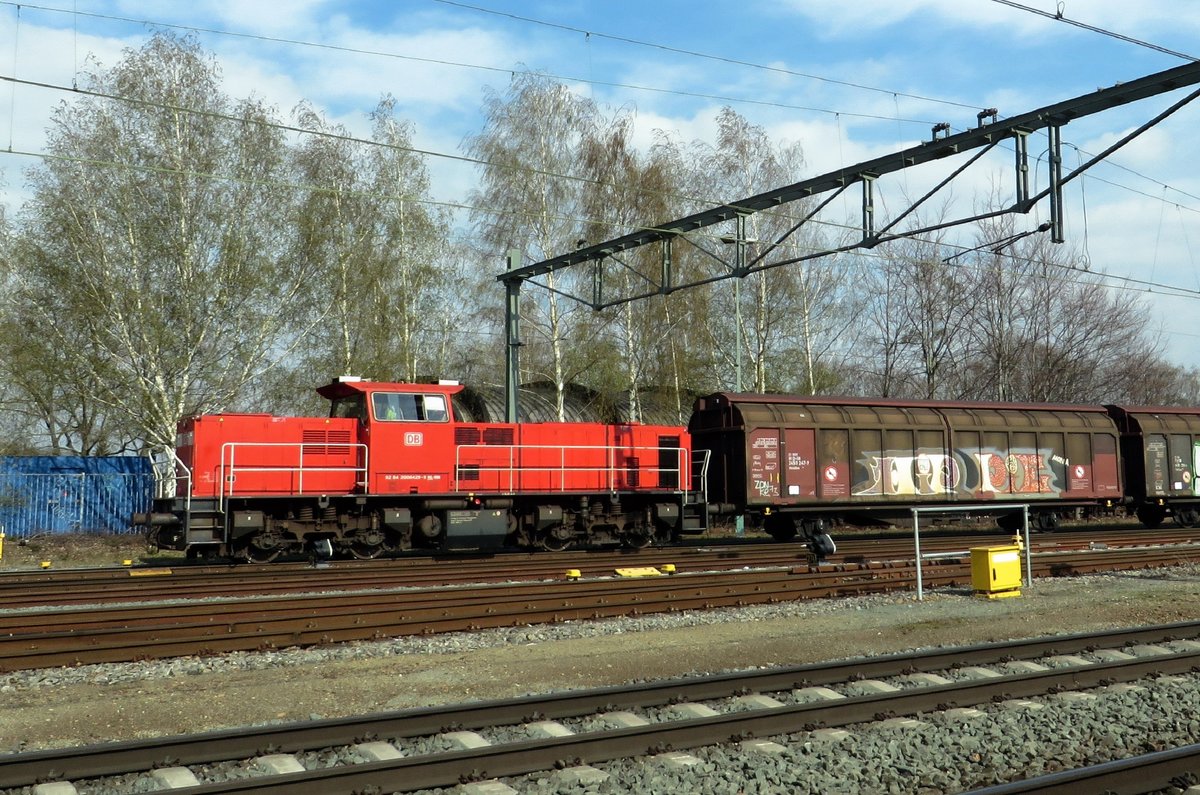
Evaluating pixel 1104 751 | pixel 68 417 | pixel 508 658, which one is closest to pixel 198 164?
pixel 68 417

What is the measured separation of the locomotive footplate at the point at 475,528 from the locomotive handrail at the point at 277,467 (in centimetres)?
182

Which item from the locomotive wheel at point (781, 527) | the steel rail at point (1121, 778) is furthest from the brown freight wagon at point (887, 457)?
the steel rail at point (1121, 778)

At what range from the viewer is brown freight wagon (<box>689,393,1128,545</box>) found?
22.2 meters

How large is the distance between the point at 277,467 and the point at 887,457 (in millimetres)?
13603

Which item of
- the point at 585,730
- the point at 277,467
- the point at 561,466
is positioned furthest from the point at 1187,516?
the point at 585,730

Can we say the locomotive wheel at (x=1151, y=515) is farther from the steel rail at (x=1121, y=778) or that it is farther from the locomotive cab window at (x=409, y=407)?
the steel rail at (x=1121, y=778)

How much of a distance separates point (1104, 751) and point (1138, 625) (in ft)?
19.7

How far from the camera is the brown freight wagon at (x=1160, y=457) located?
87.6ft

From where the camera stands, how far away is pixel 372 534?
60.5 ft

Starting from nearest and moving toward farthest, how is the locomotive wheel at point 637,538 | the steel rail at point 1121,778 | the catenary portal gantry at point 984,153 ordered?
the steel rail at point 1121,778
the catenary portal gantry at point 984,153
the locomotive wheel at point 637,538

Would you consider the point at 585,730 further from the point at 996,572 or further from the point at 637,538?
the point at 637,538

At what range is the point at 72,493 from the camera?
27.3 metres

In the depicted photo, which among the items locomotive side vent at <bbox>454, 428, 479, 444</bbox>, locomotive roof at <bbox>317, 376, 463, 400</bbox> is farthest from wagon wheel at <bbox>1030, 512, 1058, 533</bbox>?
locomotive roof at <bbox>317, 376, 463, 400</bbox>

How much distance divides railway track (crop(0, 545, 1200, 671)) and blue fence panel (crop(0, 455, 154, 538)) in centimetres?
1599
